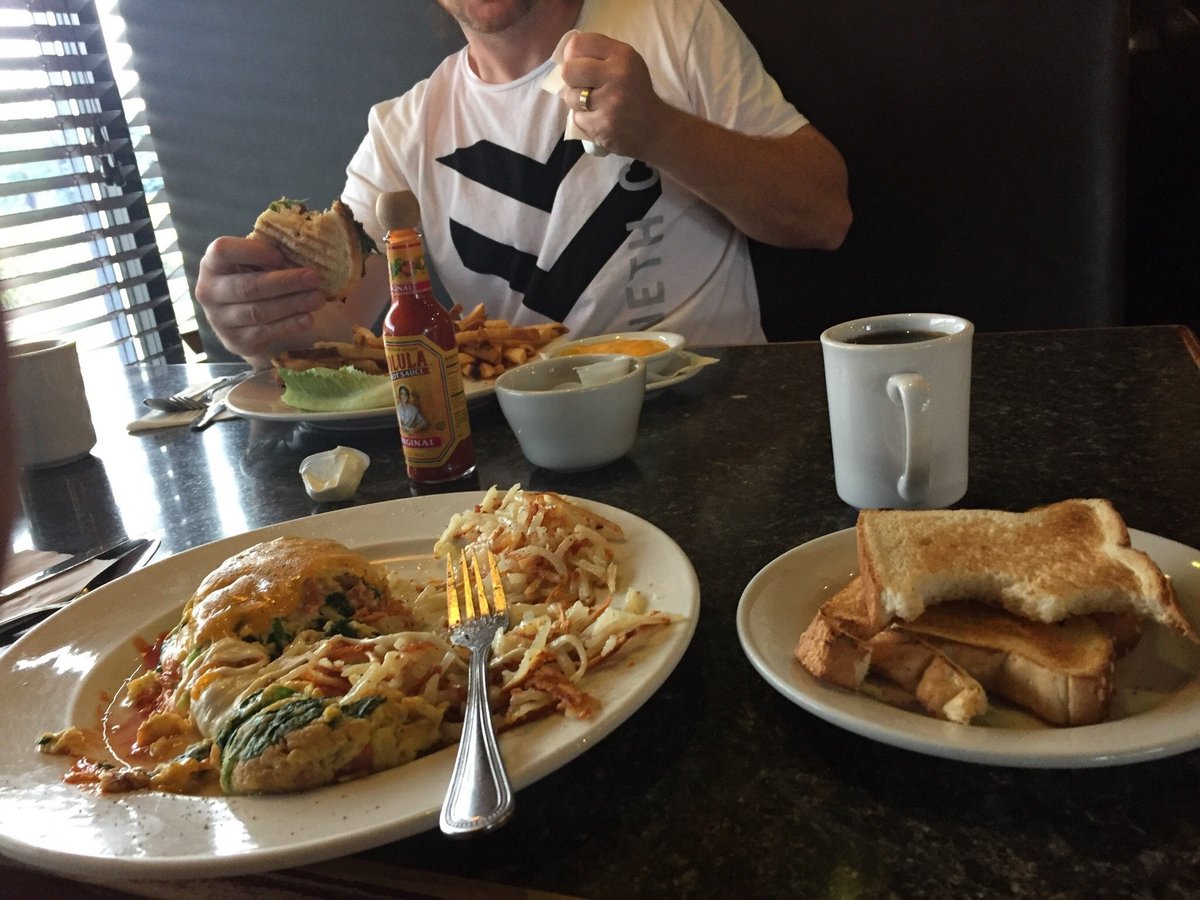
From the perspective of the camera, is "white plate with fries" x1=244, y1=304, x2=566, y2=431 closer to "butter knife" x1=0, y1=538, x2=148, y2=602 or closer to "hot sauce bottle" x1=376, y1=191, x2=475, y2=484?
"hot sauce bottle" x1=376, y1=191, x2=475, y2=484

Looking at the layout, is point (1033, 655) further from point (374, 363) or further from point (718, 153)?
point (718, 153)

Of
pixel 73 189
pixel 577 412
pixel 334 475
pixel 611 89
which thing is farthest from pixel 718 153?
pixel 73 189

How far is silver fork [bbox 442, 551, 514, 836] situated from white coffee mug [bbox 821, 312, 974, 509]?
37 cm

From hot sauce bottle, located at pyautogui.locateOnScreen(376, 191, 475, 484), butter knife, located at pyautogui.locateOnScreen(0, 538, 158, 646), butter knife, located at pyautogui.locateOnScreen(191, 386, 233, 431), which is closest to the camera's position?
butter knife, located at pyautogui.locateOnScreen(0, 538, 158, 646)

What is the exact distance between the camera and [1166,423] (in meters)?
1.02

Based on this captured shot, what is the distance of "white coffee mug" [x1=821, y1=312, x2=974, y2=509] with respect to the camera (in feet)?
2.62

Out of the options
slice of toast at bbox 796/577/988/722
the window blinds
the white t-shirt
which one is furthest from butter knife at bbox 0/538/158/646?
the window blinds

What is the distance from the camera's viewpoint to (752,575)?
81 cm

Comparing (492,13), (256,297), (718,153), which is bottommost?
(256,297)

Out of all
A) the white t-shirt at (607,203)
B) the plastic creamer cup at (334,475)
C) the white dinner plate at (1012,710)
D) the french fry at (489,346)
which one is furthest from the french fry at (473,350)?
the white dinner plate at (1012,710)

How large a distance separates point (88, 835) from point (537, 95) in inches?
73.9

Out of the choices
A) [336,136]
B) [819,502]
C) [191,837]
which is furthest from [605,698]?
[336,136]

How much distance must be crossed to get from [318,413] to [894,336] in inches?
A: 32.6

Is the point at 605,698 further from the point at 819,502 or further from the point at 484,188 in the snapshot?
the point at 484,188
